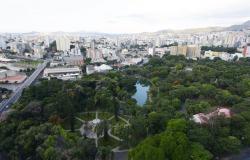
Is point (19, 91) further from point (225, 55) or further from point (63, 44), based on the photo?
point (225, 55)

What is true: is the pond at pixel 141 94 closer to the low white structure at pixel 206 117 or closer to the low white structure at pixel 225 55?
the low white structure at pixel 206 117

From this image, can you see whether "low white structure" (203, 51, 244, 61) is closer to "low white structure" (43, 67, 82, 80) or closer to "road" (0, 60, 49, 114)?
"low white structure" (43, 67, 82, 80)

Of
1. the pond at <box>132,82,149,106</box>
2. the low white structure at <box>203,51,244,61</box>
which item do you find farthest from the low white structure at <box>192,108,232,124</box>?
the low white structure at <box>203,51,244,61</box>

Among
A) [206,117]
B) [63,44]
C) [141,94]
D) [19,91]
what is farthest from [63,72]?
[206,117]

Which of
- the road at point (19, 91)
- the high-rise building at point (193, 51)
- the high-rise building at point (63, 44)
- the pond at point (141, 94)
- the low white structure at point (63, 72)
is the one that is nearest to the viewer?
the road at point (19, 91)

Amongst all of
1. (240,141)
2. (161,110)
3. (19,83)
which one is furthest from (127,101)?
(19,83)

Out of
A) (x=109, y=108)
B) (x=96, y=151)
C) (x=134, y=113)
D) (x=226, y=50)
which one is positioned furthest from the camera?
(x=226, y=50)

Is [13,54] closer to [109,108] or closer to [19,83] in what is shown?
[19,83]

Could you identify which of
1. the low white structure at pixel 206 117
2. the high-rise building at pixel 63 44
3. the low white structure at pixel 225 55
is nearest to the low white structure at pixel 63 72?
the high-rise building at pixel 63 44
